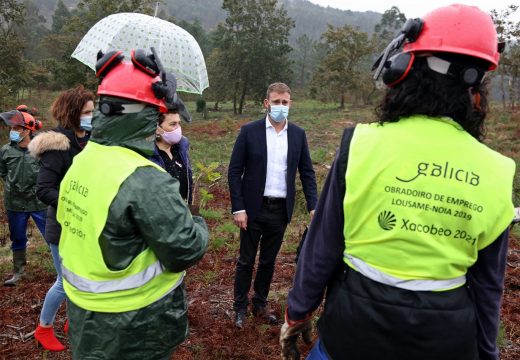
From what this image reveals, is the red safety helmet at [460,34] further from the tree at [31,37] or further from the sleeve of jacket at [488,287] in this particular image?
the tree at [31,37]

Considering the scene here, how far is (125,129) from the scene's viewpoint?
1.99 meters

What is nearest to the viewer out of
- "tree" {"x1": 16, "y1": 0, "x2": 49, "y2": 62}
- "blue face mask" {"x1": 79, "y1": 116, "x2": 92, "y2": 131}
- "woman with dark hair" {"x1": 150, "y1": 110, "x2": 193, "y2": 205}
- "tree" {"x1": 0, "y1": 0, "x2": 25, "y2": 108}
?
"woman with dark hair" {"x1": 150, "y1": 110, "x2": 193, "y2": 205}

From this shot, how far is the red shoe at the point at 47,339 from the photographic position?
11.6 feet

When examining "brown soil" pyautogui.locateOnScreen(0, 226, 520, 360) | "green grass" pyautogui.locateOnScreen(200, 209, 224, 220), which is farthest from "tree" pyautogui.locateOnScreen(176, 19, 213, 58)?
"brown soil" pyautogui.locateOnScreen(0, 226, 520, 360)

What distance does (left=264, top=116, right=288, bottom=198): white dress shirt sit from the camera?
12.7 ft

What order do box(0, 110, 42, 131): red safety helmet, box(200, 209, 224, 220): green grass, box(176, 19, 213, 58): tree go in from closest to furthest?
box(0, 110, 42, 131): red safety helmet < box(200, 209, 224, 220): green grass < box(176, 19, 213, 58): tree

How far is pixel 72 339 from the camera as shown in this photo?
2139 mm

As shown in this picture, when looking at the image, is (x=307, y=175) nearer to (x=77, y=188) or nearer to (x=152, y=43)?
(x=152, y=43)

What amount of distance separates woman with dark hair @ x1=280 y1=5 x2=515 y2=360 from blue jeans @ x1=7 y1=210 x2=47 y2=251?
4444 mm

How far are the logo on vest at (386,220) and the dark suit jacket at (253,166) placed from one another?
2357 millimetres

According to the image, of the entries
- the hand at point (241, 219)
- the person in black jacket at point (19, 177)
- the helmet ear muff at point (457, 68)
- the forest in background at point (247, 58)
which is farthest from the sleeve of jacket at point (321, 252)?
the forest in background at point (247, 58)

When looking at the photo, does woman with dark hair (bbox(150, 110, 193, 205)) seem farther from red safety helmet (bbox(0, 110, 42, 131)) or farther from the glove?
red safety helmet (bbox(0, 110, 42, 131))

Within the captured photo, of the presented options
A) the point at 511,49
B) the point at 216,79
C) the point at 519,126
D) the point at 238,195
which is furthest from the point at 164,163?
the point at 216,79

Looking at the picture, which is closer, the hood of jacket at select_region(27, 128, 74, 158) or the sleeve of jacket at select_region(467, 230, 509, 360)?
the sleeve of jacket at select_region(467, 230, 509, 360)
